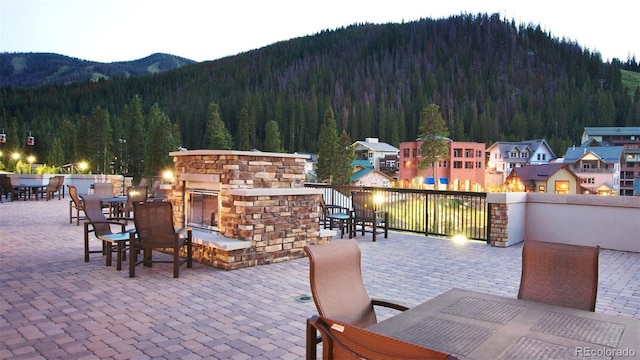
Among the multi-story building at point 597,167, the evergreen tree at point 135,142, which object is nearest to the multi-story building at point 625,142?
the multi-story building at point 597,167

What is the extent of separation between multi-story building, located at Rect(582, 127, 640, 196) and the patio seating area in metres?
79.1

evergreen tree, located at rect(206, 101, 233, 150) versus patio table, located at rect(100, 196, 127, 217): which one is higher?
evergreen tree, located at rect(206, 101, 233, 150)

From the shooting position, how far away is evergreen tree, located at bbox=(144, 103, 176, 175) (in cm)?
4325

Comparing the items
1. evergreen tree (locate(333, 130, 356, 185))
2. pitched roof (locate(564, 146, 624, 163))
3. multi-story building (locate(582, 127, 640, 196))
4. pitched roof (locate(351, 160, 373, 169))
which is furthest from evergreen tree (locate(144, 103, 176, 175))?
multi-story building (locate(582, 127, 640, 196))

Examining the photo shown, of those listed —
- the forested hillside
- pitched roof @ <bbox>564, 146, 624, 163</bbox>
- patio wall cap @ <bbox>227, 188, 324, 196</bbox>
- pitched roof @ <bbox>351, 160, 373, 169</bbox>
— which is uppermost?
the forested hillside

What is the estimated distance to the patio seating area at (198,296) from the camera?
141 inches

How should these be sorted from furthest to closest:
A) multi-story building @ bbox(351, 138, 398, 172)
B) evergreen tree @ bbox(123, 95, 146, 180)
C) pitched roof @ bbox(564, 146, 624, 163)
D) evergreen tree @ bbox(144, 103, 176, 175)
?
multi-story building @ bbox(351, 138, 398, 172), pitched roof @ bbox(564, 146, 624, 163), evergreen tree @ bbox(123, 95, 146, 180), evergreen tree @ bbox(144, 103, 176, 175)

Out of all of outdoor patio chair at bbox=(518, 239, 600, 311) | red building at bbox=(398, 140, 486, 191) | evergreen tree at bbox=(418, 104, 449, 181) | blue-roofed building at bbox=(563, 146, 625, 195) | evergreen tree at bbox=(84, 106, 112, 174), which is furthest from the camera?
blue-roofed building at bbox=(563, 146, 625, 195)

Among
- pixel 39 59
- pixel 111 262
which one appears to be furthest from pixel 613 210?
pixel 39 59

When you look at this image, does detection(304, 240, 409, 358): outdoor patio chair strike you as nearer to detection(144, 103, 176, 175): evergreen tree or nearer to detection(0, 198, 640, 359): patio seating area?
detection(0, 198, 640, 359): patio seating area

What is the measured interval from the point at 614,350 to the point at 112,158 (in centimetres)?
4937

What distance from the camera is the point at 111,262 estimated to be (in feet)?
21.4

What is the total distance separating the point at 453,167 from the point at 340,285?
62.2m

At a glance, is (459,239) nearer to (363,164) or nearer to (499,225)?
(499,225)
